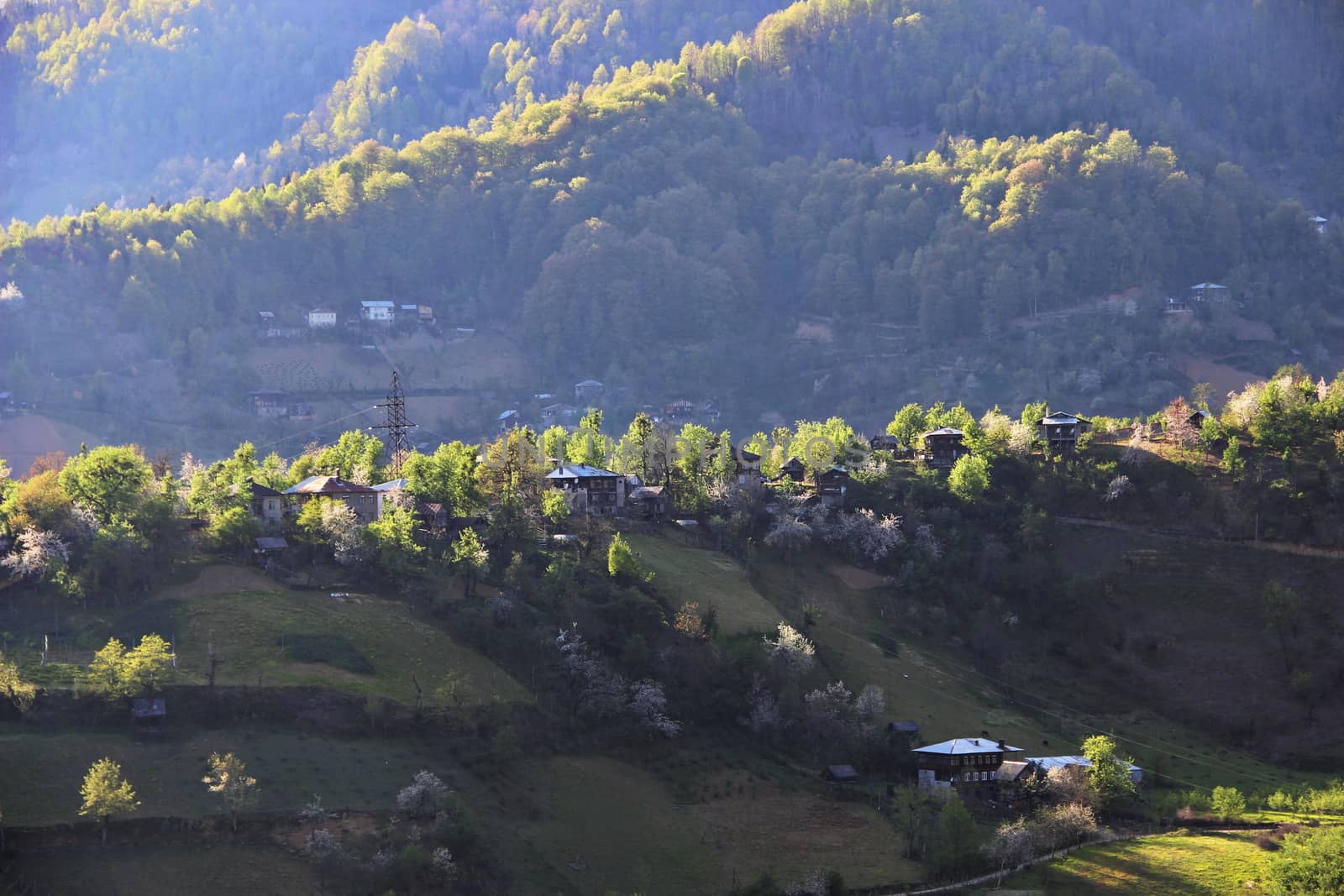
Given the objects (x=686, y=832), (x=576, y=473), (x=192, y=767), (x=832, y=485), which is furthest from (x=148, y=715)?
(x=832, y=485)

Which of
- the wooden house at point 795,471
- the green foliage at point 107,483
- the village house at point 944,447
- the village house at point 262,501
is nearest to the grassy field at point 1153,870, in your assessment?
the wooden house at point 795,471

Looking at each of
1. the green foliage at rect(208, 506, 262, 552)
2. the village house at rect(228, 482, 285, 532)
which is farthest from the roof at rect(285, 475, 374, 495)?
the green foliage at rect(208, 506, 262, 552)

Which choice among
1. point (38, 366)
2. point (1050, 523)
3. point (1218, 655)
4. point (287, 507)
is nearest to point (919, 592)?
point (1050, 523)

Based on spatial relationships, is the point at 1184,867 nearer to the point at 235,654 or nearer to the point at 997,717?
the point at 997,717

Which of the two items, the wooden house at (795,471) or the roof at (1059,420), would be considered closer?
the wooden house at (795,471)

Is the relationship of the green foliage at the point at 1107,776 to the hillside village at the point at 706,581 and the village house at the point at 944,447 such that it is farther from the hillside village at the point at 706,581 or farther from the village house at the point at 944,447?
the village house at the point at 944,447

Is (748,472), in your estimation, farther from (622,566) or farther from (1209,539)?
(1209,539)
